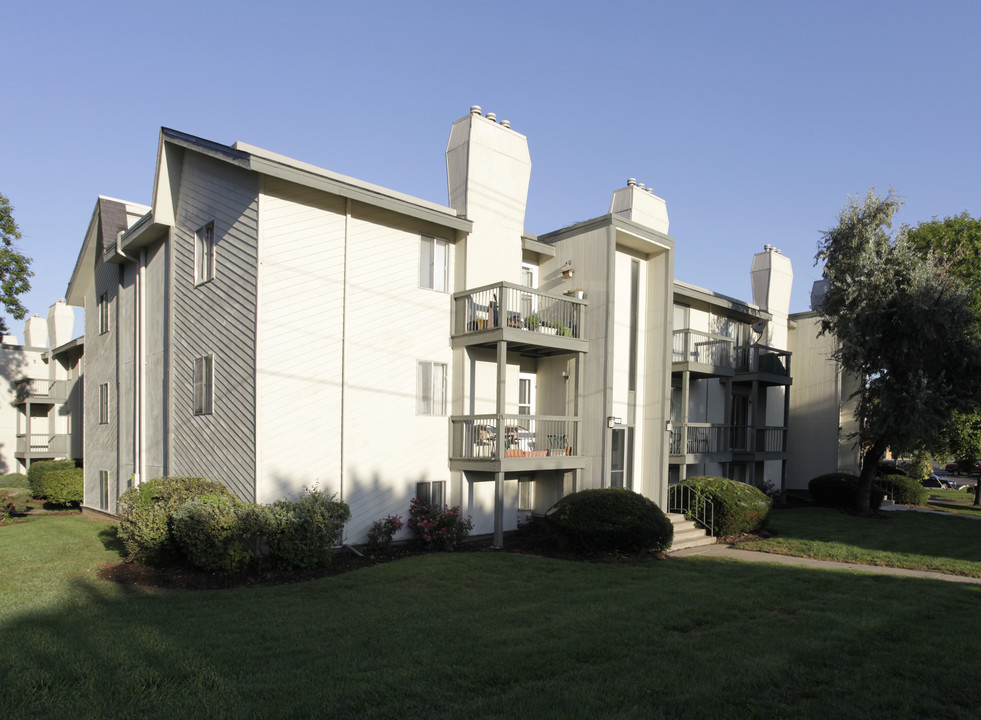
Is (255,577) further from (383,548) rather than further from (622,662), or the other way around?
(622,662)

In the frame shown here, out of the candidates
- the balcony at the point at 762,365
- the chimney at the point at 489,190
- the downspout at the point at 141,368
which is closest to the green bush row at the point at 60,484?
the downspout at the point at 141,368

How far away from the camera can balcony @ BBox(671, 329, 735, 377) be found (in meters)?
21.4

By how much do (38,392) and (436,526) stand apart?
82.7 feet

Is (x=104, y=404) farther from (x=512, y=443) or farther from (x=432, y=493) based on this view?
(x=512, y=443)

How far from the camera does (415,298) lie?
612 inches

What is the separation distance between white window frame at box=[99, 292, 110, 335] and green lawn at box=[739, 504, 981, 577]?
19.4m

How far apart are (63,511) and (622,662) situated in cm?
2197

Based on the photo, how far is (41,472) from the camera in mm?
23406

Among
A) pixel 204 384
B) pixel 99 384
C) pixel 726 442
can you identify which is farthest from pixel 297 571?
pixel 726 442

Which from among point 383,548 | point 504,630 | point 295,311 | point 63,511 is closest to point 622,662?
point 504,630

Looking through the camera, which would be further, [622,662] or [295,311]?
[295,311]

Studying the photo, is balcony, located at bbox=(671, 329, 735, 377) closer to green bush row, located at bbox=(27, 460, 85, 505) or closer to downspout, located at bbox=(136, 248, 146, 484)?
downspout, located at bbox=(136, 248, 146, 484)

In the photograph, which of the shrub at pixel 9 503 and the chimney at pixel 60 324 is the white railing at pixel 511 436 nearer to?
the shrub at pixel 9 503

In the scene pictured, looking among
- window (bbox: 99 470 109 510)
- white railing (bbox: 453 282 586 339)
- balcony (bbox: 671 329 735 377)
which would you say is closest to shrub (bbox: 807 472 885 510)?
balcony (bbox: 671 329 735 377)
